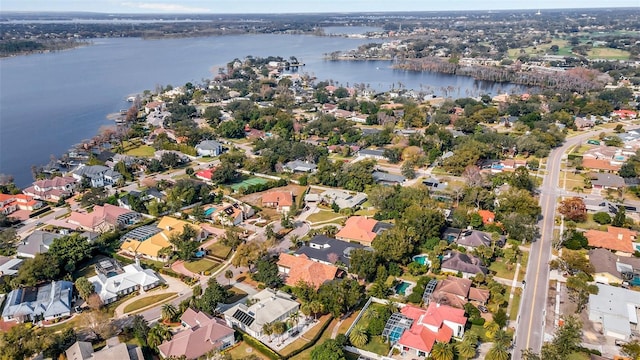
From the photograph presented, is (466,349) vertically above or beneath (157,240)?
beneath

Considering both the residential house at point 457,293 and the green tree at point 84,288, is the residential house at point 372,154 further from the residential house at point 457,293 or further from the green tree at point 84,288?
the green tree at point 84,288

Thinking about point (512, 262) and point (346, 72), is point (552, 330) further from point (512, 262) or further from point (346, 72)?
point (346, 72)

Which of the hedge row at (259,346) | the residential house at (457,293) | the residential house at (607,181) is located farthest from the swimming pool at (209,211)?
the residential house at (607,181)

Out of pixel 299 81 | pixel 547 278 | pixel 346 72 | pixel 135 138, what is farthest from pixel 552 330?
pixel 346 72

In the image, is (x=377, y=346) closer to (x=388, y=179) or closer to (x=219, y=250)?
(x=219, y=250)

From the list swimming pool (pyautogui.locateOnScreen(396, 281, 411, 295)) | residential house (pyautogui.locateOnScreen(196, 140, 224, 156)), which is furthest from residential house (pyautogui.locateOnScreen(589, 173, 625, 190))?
residential house (pyautogui.locateOnScreen(196, 140, 224, 156))

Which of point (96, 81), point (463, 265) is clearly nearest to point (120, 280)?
point (463, 265)
